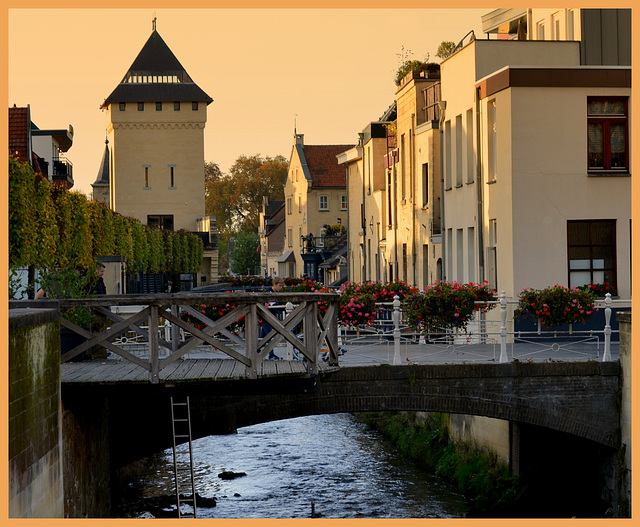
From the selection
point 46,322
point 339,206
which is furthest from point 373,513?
point 339,206

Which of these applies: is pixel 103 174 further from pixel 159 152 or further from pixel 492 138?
pixel 492 138

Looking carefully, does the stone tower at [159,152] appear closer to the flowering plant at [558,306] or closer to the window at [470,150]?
the window at [470,150]

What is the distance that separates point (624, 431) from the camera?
59.9 feet

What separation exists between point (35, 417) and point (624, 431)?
10.6 m

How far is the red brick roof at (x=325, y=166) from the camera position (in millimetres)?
77188

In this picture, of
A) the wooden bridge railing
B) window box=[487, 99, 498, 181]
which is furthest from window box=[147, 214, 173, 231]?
the wooden bridge railing

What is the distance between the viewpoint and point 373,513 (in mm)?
20891

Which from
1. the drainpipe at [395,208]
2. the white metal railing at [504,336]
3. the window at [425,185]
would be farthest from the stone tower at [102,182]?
the white metal railing at [504,336]

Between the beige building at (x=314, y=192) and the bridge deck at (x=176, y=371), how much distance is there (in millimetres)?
57439

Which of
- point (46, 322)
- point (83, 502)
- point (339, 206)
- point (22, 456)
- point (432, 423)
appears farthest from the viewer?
point (339, 206)

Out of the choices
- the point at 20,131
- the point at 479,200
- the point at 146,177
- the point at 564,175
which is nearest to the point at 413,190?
the point at 479,200

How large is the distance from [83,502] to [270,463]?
1218 cm

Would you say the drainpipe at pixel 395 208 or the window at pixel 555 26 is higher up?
the window at pixel 555 26

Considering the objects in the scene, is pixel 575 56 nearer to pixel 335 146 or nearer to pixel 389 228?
pixel 389 228
